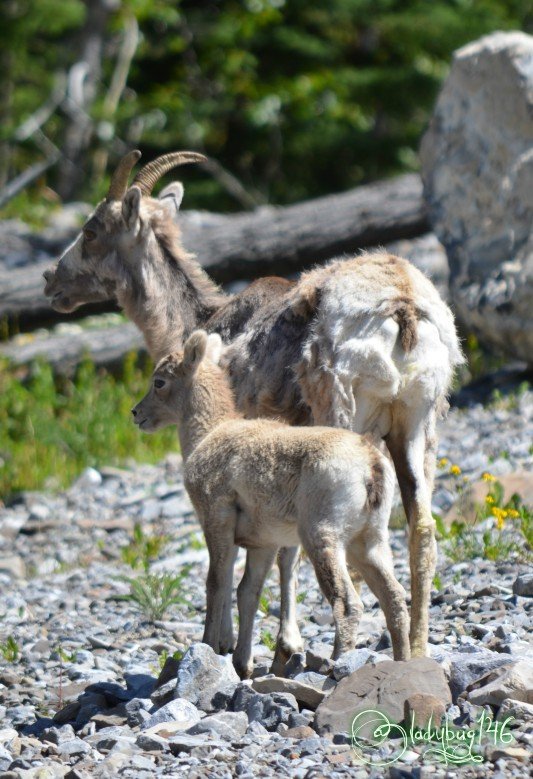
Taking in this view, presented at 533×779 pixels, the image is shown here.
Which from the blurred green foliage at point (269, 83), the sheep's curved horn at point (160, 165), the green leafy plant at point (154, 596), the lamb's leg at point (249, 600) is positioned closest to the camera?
the lamb's leg at point (249, 600)

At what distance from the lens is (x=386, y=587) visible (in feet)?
18.2

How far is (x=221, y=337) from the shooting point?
7.45m

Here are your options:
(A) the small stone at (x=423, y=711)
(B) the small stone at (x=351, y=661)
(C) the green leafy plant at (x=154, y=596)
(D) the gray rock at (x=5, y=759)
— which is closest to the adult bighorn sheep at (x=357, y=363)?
(B) the small stone at (x=351, y=661)

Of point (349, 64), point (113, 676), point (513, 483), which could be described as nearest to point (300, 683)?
point (113, 676)

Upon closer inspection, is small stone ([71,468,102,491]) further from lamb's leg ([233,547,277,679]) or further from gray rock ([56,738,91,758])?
gray rock ([56,738,91,758])

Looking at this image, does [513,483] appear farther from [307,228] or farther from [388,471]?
[307,228]

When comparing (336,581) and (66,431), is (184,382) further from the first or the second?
(66,431)

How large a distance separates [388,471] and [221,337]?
2.24 metres

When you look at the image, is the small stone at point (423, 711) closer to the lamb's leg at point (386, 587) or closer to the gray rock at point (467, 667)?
the gray rock at point (467, 667)

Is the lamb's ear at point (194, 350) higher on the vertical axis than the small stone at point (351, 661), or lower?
higher

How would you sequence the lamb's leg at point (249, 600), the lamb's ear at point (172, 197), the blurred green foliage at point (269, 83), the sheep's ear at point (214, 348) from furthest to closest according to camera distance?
the blurred green foliage at point (269, 83) → the lamb's ear at point (172, 197) → the sheep's ear at point (214, 348) → the lamb's leg at point (249, 600)

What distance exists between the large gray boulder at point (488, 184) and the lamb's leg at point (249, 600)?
5.78 metres

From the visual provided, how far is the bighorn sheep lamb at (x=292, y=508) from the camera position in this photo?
17.6 feet

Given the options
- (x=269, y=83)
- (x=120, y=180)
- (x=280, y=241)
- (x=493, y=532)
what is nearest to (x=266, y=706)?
(x=493, y=532)
